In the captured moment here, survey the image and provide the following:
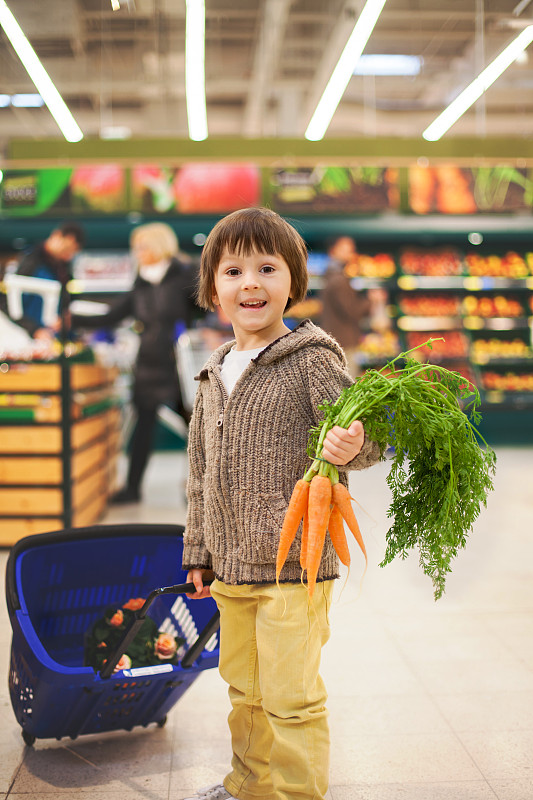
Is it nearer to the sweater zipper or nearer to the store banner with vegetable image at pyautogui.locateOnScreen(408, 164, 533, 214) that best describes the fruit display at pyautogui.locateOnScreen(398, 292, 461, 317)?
the store banner with vegetable image at pyautogui.locateOnScreen(408, 164, 533, 214)

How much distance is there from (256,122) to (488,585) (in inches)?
421

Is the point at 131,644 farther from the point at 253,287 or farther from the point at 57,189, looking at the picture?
the point at 57,189

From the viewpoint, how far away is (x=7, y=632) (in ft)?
9.30

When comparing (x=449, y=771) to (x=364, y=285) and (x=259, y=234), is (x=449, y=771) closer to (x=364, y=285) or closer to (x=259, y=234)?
(x=259, y=234)

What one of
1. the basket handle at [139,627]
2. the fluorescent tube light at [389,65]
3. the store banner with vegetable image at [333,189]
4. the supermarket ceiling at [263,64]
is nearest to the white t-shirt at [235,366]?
the basket handle at [139,627]

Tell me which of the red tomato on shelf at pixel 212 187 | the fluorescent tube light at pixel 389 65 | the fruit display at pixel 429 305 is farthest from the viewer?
the fruit display at pixel 429 305

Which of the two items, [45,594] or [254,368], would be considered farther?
[45,594]

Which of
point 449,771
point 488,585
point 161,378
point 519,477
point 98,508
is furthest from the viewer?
point 519,477

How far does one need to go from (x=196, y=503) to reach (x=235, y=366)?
0.33 meters

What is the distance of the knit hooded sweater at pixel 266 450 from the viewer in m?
1.54

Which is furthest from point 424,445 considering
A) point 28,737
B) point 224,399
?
point 28,737

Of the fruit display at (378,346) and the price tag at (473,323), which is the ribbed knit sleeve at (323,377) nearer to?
the fruit display at (378,346)

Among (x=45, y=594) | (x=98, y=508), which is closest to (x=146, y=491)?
(x=98, y=508)

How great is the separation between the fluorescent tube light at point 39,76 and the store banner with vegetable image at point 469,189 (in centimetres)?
385
